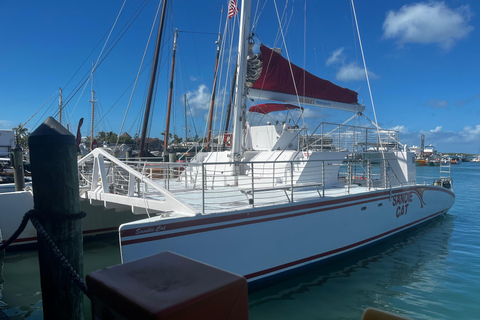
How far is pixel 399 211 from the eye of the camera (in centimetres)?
1076

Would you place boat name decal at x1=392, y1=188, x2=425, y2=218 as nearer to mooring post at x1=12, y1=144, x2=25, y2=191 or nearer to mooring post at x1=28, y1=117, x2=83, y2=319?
mooring post at x1=28, y1=117, x2=83, y2=319

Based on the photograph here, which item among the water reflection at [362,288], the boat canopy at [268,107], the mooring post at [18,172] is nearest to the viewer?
the water reflection at [362,288]

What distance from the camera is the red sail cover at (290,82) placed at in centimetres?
1038

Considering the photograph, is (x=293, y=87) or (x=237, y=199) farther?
(x=293, y=87)

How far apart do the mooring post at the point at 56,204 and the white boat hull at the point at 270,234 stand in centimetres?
226

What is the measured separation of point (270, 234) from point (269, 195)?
1.65 m

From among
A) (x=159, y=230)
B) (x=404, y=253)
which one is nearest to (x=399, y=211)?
(x=404, y=253)

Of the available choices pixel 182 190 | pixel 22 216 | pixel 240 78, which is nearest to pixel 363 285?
→ pixel 182 190

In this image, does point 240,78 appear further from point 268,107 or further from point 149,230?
point 149,230

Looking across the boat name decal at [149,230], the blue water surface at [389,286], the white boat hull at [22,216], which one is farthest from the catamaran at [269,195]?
the white boat hull at [22,216]

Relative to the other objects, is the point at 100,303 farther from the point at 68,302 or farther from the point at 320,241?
the point at 320,241

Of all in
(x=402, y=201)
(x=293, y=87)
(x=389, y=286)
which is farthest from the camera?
(x=293, y=87)

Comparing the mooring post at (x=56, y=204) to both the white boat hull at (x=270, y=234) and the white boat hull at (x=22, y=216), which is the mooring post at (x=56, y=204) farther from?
the white boat hull at (x=22, y=216)

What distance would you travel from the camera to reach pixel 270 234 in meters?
6.64
